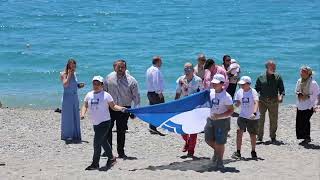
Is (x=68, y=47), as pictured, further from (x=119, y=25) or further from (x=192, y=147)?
(x=192, y=147)

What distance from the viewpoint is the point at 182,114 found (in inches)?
505

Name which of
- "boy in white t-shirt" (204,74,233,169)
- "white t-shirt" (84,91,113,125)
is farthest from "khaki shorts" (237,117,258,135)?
"white t-shirt" (84,91,113,125)

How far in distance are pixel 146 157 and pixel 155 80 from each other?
7.43ft

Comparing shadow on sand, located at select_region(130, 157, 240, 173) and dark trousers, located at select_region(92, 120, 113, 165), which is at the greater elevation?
dark trousers, located at select_region(92, 120, 113, 165)

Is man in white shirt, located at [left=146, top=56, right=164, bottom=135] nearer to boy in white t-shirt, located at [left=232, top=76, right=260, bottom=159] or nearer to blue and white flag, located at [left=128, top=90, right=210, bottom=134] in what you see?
blue and white flag, located at [left=128, top=90, right=210, bottom=134]

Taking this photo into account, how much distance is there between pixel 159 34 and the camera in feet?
160

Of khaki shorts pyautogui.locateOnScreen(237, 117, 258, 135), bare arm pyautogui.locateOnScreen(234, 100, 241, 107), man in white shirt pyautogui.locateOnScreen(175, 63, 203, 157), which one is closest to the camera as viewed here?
bare arm pyautogui.locateOnScreen(234, 100, 241, 107)

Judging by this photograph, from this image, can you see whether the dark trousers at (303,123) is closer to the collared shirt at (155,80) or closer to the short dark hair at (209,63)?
the short dark hair at (209,63)

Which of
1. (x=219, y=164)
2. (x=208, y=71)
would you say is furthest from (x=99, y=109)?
(x=208, y=71)

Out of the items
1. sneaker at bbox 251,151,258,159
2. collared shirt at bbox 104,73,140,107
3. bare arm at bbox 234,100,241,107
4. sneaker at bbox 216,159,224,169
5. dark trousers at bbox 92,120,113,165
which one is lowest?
sneaker at bbox 216,159,224,169

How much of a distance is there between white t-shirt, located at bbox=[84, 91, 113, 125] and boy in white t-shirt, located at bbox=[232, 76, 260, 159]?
2.35 meters

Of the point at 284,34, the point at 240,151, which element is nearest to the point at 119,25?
the point at 284,34

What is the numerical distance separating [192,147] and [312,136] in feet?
11.5

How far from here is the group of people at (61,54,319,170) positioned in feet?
39.5
